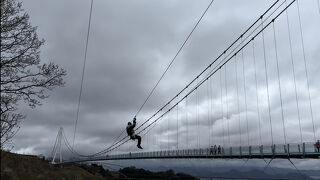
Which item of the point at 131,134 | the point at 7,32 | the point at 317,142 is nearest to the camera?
the point at 7,32

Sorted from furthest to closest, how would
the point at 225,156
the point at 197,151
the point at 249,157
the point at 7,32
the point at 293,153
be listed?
the point at 197,151, the point at 225,156, the point at 249,157, the point at 293,153, the point at 7,32

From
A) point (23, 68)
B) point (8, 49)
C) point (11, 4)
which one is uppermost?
point (11, 4)

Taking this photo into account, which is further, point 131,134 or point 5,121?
point 131,134

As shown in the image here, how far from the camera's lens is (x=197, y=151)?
242 ft

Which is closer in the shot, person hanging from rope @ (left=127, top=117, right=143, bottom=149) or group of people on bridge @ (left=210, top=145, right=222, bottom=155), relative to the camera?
Result: person hanging from rope @ (left=127, top=117, right=143, bottom=149)

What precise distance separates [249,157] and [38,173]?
1644 inches

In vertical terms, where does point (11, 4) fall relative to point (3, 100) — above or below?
above

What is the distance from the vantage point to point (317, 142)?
1524 inches

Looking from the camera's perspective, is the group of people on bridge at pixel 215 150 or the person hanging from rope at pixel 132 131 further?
the group of people on bridge at pixel 215 150

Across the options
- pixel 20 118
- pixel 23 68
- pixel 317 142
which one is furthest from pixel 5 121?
pixel 317 142

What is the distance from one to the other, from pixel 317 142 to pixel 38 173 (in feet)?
106

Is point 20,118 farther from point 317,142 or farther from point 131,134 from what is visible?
point 317,142

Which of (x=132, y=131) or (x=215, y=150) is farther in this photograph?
(x=215, y=150)

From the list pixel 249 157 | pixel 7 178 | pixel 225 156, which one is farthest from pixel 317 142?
pixel 7 178
